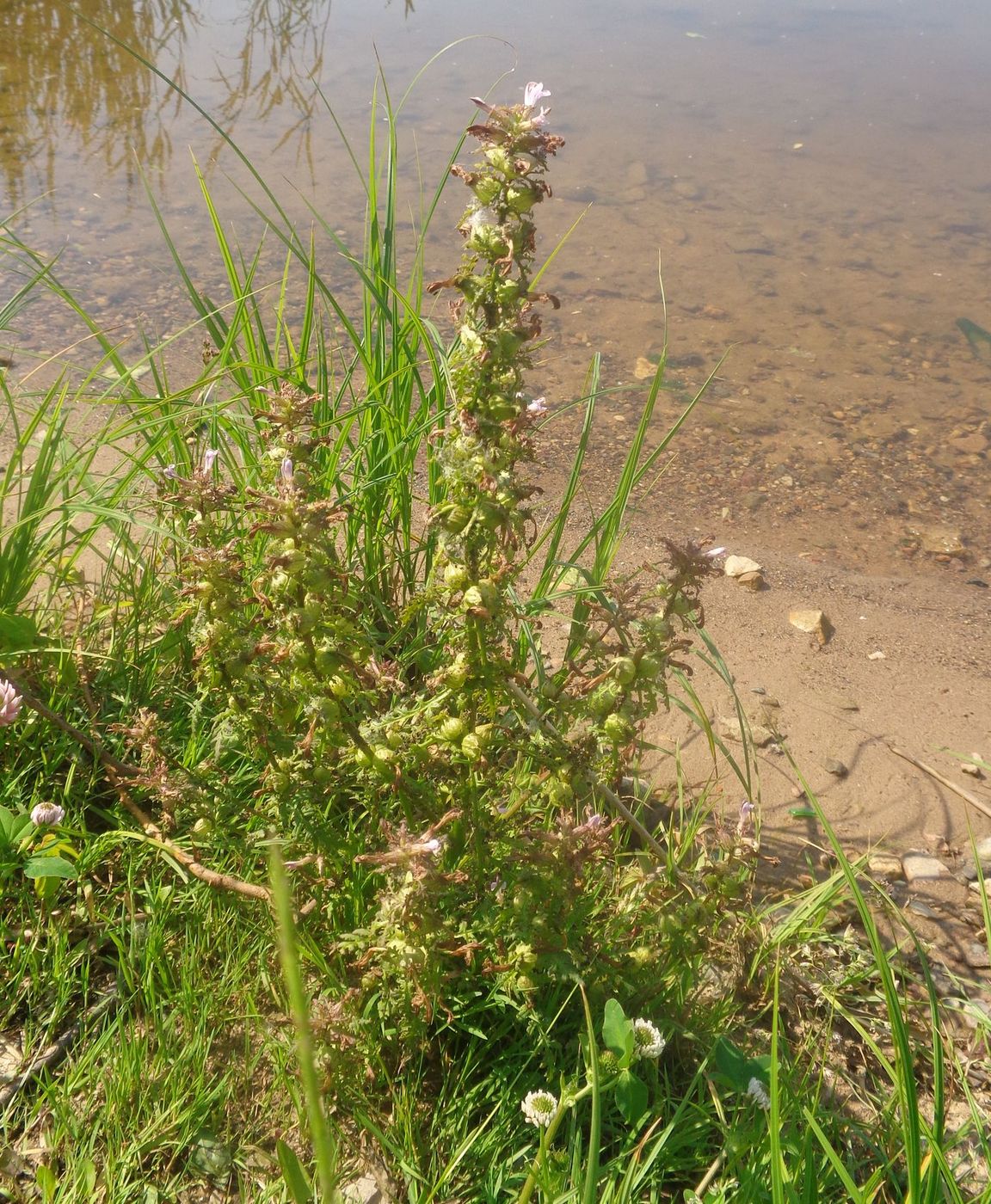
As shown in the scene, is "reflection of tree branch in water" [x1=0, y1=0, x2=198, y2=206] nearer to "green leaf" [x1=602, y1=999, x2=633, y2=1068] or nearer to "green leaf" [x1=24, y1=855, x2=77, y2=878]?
"green leaf" [x1=24, y1=855, x2=77, y2=878]

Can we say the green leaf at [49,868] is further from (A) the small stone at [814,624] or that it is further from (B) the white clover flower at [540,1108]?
(A) the small stone at [814,624]

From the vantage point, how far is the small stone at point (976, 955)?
222 cm

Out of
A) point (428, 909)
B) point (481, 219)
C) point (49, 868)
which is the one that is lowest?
Result: point (49, 868)

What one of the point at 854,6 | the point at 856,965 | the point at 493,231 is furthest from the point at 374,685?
the point at 854,6

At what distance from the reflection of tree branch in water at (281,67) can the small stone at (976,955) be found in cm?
582

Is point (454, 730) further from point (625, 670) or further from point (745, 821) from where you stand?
point (745, 821)

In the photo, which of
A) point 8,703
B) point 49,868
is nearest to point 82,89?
point 8,703

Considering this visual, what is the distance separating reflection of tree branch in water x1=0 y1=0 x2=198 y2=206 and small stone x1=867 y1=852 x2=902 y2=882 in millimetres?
5555

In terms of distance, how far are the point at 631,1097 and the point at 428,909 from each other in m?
0.48

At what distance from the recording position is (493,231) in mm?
1328

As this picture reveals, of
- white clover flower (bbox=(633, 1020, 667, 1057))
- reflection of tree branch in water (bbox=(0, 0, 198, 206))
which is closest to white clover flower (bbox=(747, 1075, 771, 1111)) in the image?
white clover flower (bbox=(633, 1020, 667, 1057))

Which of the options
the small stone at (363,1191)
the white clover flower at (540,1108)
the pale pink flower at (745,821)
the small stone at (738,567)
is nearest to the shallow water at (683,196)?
the small stone at (738,567)

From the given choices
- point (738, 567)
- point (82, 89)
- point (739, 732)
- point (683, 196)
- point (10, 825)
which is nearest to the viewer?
point (10, 825)

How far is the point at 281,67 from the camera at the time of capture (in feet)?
26.3
